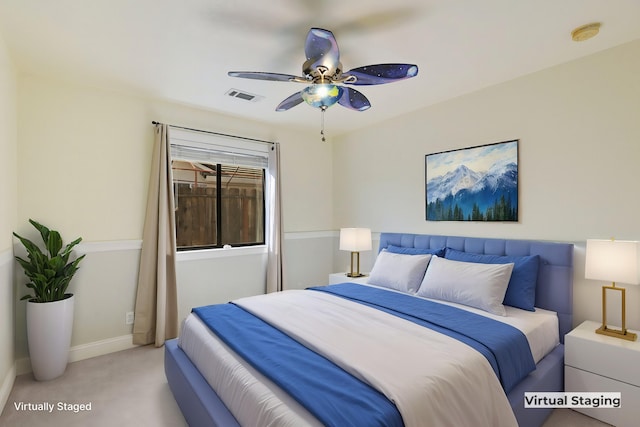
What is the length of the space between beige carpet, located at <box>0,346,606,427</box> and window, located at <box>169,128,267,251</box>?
1.35 metres

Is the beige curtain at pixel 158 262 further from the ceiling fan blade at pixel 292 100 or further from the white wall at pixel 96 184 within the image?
the ceiling fan blade at pixel 292 100

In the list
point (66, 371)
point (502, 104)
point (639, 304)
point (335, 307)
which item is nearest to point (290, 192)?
point (335, 307)

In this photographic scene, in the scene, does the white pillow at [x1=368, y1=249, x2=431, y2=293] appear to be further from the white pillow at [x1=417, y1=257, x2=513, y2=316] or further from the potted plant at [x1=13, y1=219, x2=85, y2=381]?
the potted plant at [x1=13, y1=219, x2=85, y2=381]

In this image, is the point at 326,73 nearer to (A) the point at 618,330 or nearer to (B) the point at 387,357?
(B) the point at 387,357

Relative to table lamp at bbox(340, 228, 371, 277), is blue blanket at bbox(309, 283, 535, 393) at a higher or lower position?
lower

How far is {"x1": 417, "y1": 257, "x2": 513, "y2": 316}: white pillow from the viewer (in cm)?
242

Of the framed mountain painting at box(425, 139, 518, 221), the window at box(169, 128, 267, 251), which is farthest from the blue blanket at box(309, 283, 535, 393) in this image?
the window at box(169, 128, 267, 251)

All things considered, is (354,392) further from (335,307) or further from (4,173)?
(4,173)

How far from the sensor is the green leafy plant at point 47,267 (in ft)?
8.39

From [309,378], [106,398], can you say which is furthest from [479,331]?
[106,398]

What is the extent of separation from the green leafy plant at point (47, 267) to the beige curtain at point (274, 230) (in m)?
2.03

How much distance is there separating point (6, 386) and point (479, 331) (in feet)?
11.0

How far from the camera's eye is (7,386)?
2.34m

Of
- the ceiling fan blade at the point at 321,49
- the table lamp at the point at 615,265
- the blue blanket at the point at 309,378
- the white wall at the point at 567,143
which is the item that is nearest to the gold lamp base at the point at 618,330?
the table lamp at the point at 615,265
